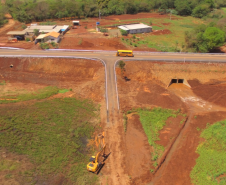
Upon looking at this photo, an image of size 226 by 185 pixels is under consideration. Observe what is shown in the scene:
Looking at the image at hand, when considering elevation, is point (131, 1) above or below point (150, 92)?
above

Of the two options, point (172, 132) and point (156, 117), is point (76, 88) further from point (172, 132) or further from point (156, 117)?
point (172, 132)

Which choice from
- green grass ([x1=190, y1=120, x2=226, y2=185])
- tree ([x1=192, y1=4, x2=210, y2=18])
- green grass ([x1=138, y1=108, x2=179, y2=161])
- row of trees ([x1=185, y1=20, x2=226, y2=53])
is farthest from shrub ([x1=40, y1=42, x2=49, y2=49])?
tree ([x1=192, y1=4, x2=210, y2=18])

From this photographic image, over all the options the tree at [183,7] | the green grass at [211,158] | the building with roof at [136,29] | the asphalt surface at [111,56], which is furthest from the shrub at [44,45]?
the tree at [183,7]

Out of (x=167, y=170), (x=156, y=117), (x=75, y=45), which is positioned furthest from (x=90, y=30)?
(x=167, y=170)

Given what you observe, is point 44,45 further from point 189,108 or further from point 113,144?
point 189,108

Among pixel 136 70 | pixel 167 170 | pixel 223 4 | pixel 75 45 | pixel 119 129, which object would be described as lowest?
pixel 167 170

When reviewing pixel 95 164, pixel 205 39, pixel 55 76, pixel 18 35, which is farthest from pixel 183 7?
pixel 95 164

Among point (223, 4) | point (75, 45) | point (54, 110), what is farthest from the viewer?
point (223, 4)

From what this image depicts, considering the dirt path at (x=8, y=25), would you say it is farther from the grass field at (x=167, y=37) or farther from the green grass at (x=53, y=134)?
the green grass at (x=53, y=134)
